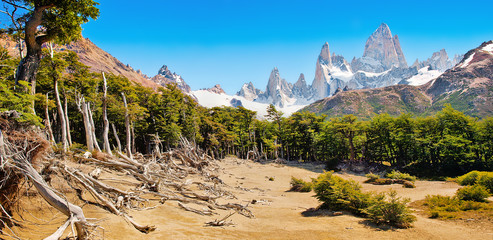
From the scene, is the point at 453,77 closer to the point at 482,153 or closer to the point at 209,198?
the point at 482,153

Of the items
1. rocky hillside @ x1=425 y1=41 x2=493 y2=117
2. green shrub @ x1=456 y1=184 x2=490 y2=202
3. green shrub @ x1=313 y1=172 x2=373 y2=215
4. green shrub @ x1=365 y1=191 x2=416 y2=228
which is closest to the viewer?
green shrub @ x1=365 y1=191 x2=416 y2=228

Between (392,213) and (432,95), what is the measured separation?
617 feet

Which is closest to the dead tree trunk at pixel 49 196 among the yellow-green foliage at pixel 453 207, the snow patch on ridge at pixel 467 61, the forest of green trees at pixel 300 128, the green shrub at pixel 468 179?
the yellow-green foliage at pixel 453 207

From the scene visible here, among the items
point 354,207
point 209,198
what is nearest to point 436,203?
point 354,207

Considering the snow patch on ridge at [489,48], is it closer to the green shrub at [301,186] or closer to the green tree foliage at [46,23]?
the green shrub at [301,186]

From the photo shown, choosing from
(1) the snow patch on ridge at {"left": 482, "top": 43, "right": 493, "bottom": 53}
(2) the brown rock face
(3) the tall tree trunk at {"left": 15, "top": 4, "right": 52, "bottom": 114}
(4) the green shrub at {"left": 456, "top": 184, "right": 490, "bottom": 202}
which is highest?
(1) the snow patch on ridge at {"left": 482, "top": 43, "right": 493, "bottom": 53}

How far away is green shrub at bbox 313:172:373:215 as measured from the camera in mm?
8812

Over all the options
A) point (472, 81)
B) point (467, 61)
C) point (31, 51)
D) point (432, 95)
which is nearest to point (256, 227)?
point (31, 51)

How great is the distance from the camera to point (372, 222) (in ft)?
→ 25.5

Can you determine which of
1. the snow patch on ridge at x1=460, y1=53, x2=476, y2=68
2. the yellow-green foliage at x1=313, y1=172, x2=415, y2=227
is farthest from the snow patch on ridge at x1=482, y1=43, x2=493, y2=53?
the yellow-green foliage at x1=313, y1=172, x2=415, y2=227

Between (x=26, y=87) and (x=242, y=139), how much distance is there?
40.0 m

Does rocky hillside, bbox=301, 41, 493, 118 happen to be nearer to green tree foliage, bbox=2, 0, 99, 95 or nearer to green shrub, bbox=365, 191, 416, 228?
green shrub, bbox=365, 191, 416, 228

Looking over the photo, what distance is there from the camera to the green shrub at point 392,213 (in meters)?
7.27

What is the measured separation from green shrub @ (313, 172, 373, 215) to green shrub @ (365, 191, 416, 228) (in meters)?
0.44
